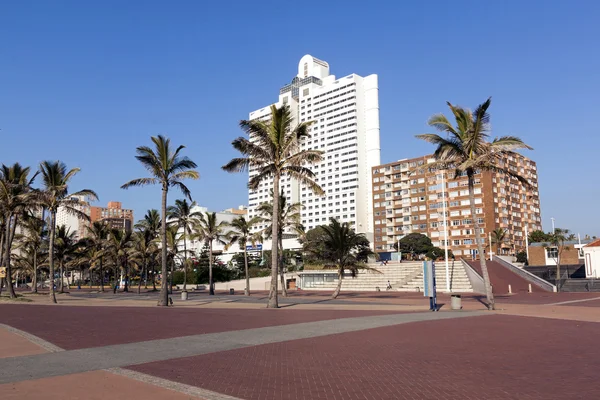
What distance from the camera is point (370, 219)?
5930 inches

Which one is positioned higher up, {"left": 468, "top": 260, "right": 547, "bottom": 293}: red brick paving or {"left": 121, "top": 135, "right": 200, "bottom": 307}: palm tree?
{"left": 121, "top": 135, "right": 200, "bottom": 307}: palm tree

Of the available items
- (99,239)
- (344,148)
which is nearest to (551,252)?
(99,239)

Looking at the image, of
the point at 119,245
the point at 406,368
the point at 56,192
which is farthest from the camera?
the point at 119,245

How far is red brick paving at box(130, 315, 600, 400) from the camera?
280 inches

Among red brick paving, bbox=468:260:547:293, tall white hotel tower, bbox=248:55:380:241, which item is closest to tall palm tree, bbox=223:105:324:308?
red brick paving, bbox=468:260:547:293

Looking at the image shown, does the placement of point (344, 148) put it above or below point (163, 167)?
above

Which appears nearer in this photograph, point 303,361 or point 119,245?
point 303,361

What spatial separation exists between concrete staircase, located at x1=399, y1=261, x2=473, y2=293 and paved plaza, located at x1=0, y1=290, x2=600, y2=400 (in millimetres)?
30273

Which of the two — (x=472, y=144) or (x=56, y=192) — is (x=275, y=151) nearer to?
(x=472, y=144)

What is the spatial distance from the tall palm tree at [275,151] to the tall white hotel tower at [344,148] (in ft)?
390

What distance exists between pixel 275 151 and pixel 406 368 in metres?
19.9

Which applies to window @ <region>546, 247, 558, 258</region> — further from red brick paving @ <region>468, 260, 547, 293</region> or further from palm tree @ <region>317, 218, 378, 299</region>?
palm tree @ <region>317, 218, 378, 299</region>

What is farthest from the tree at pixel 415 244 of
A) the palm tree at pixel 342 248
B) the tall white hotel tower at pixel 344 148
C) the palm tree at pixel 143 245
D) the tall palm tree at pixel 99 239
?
the palm tree at pixel 342 248

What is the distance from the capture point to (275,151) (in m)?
27.5
